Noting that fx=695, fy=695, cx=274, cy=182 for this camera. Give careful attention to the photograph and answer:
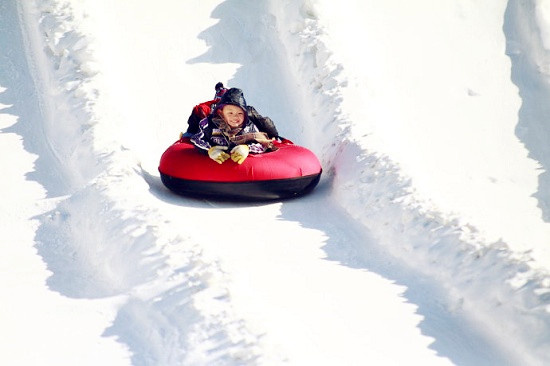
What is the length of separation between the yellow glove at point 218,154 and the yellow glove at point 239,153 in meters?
0.06

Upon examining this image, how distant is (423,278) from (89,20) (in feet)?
18.7

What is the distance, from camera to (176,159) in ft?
18.1

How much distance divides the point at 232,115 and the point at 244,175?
1.84ft

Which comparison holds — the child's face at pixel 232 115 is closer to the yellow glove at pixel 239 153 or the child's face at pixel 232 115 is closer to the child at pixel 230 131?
the child at pixel 230 131

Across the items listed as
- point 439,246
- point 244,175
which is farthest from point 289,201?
point 439,246

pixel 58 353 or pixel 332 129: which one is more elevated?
pixel 332 129

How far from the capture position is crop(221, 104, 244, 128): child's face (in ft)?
18.3

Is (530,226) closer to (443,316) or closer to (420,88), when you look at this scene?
(443,316)

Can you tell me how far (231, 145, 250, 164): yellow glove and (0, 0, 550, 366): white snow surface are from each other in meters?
0.38

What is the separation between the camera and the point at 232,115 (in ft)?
18.3

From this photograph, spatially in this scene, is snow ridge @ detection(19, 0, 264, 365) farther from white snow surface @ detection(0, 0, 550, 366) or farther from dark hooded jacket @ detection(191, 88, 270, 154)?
dark hooded jacket @ detection(191, 88, 270, 154)

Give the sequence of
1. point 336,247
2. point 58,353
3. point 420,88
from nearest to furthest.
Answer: point 58,353 → point 336,247 → point 420,88

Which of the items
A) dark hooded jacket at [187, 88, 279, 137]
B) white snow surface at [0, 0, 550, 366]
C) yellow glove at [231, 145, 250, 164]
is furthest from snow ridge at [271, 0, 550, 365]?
yellow glove at [231, 145, 250, 164]

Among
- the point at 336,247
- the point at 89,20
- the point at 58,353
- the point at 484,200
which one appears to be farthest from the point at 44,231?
the point at 89,20
